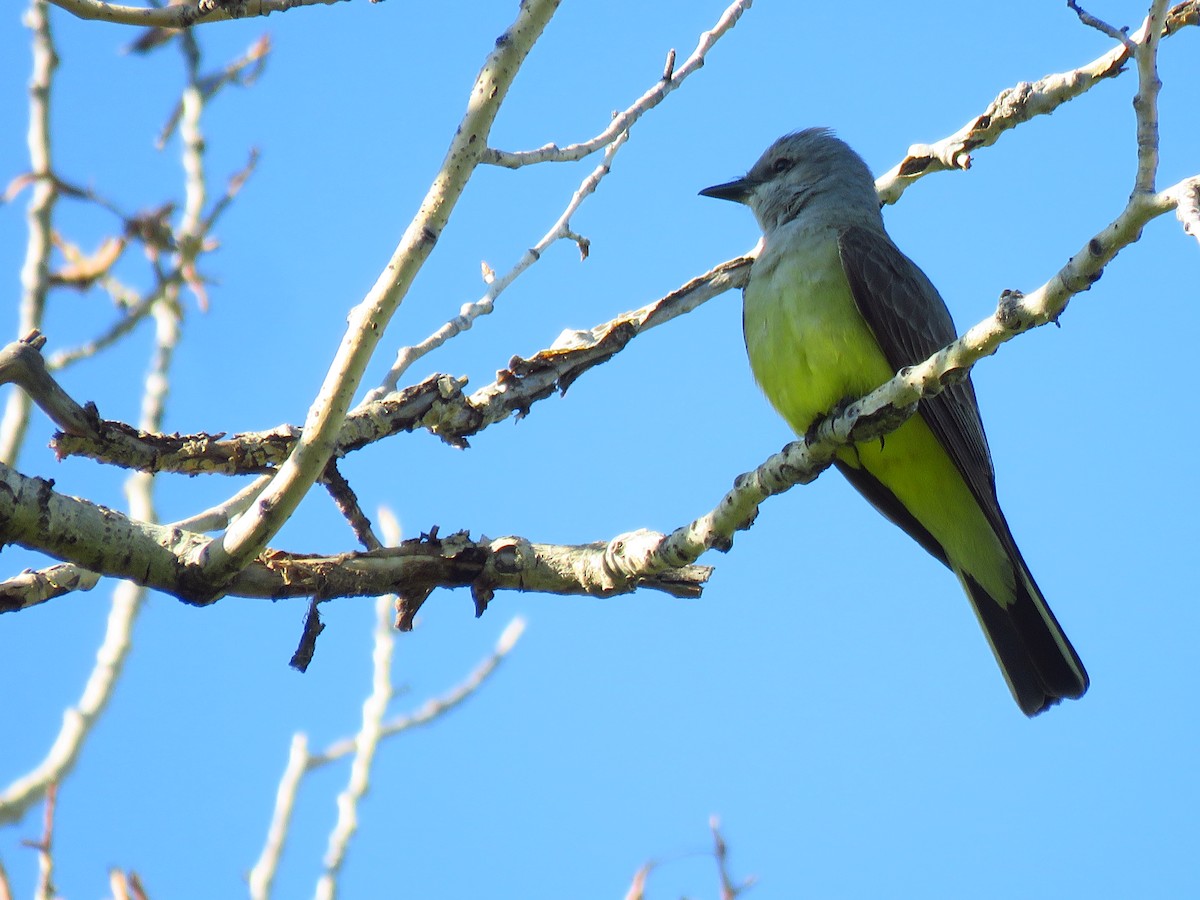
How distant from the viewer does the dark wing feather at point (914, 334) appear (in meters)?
5.44

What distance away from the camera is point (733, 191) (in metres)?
7.29

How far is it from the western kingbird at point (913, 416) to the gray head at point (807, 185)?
0.32 m

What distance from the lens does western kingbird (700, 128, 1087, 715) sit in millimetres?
5406

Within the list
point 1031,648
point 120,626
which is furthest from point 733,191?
point 120,626

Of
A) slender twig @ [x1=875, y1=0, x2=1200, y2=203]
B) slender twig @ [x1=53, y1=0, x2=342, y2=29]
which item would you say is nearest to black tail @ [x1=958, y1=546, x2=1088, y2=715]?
slender twig @ [x1=875, y1=0, x2=1200, y2=203]

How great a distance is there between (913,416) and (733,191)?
2.38 metres

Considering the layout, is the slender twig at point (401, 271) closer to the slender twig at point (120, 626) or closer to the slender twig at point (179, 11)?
the slender twig at point (179, 11)

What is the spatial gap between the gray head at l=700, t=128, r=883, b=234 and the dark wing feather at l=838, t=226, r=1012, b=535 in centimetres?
57

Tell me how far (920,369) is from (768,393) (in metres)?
1.87

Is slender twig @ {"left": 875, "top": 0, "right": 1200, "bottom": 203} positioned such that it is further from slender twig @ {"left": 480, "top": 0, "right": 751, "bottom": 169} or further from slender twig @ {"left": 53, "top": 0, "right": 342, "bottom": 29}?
slender twig @ {"left": 53, "top": 0, "right": 342, "bottom": 29}

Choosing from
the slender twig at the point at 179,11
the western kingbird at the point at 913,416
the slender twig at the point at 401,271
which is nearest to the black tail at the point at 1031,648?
the western kingbird at the point at 913,416

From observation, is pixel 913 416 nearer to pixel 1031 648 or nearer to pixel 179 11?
pixel 1031 648

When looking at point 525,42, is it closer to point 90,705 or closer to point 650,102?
point 650,102

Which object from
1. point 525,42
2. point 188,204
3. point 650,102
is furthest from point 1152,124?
point 188,204
